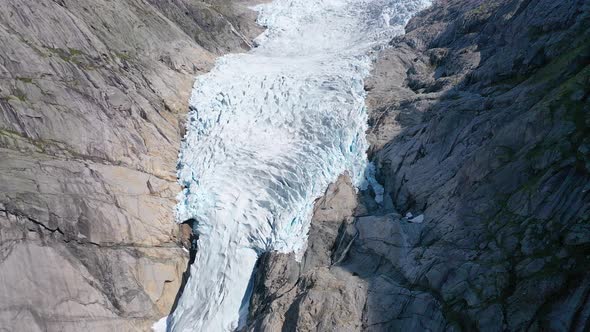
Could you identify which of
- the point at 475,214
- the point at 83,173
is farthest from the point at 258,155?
the point at 475,214

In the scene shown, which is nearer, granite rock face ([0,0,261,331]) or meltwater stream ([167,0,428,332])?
granite rock face ([0,0,261,331])

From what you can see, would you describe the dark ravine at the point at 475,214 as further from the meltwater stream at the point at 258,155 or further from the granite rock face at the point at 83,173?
the granite rock face at the point at 83,173

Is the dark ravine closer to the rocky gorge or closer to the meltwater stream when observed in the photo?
the rocky gorge

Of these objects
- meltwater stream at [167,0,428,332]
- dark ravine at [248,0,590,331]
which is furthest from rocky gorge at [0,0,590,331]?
meltwater stream at [167,0,428,332]

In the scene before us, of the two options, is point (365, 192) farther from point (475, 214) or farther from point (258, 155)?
point (475, 214)

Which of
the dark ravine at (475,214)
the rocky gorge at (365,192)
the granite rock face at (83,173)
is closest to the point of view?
the dark ravine at (475,214)

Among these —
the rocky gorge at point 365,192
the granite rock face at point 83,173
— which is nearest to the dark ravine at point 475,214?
the rocky gorge at point 365,192

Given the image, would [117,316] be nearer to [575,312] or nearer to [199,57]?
[575,312]
